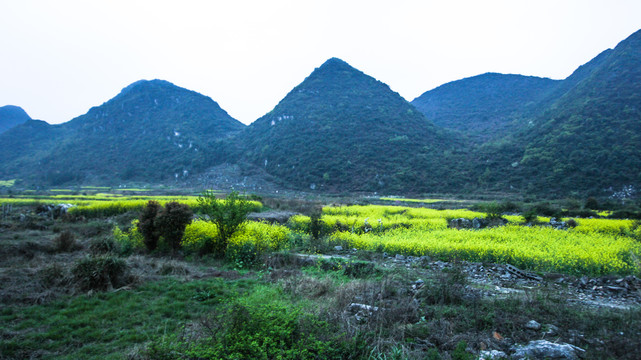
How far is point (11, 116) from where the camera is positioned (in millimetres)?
128625

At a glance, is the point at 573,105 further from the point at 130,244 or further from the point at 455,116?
the point at 130,244

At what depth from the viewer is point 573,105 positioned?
2098 inches

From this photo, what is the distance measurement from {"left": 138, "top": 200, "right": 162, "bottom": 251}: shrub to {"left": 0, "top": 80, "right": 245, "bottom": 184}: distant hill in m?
62.6

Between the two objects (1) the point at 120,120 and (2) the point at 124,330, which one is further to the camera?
(1) the point at 120,120

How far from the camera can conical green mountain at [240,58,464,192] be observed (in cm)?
5394

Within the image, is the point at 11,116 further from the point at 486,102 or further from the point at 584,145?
the point at 486,102

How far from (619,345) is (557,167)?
47703 millimetres

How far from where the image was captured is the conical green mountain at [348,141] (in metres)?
53.9

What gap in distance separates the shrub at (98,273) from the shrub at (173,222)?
11.4 feet

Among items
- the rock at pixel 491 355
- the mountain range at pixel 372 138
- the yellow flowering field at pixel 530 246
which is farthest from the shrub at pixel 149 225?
the mountain range at pixel 372 138

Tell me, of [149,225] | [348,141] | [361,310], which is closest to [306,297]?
[361,310]

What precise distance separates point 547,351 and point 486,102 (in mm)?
118366

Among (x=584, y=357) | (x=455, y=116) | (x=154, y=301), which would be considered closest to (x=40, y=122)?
(x=154, y=301)

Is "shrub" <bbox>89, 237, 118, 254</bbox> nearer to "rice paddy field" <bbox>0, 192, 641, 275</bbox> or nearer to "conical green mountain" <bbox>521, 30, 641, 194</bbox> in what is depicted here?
"rice paddy field" <bbox>0, 192, 641, 275</bbox>
